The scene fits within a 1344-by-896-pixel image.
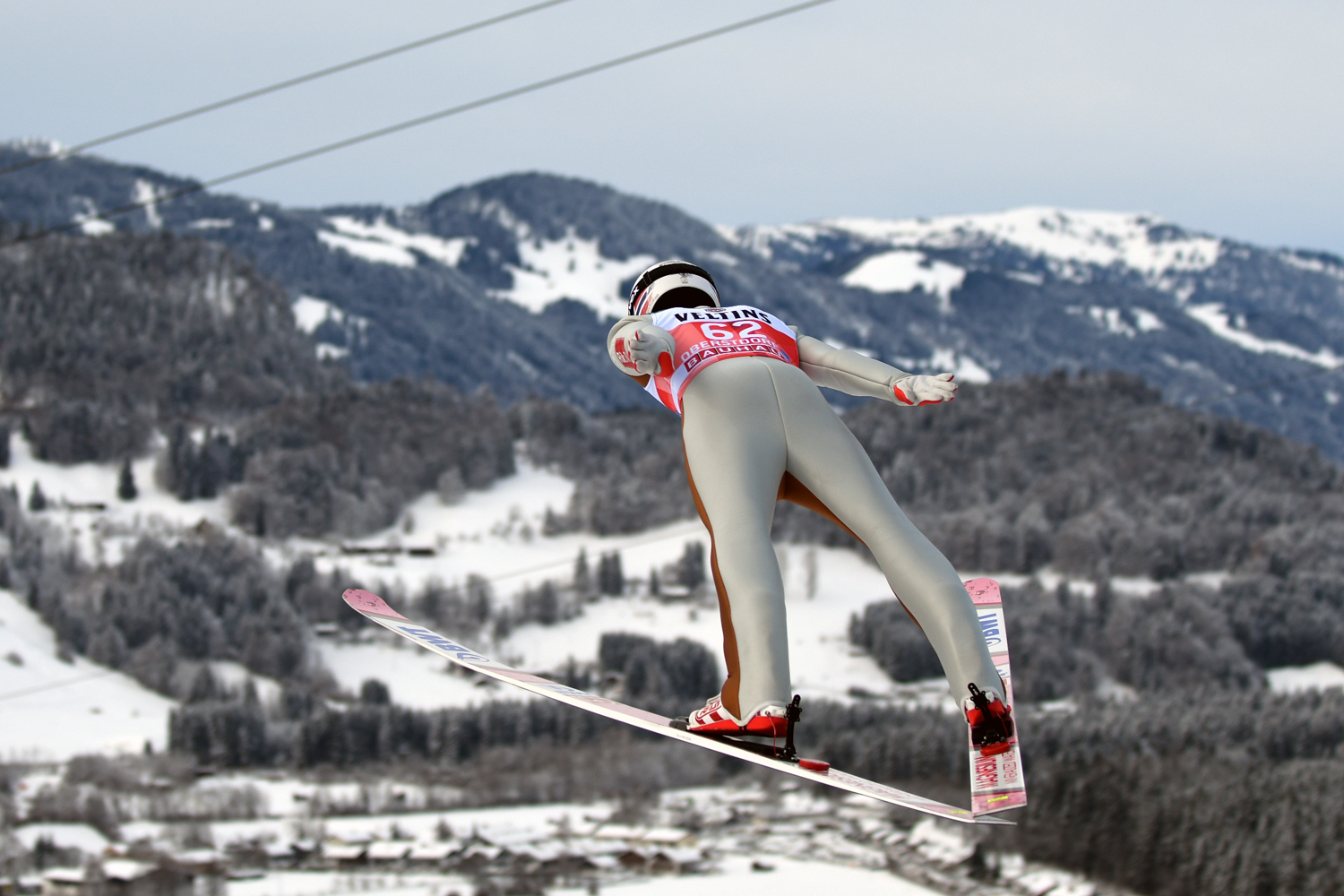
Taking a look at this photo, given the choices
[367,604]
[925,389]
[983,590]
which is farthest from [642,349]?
[367,604]

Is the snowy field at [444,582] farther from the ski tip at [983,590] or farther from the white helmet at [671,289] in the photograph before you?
the white helmet at [671,289]

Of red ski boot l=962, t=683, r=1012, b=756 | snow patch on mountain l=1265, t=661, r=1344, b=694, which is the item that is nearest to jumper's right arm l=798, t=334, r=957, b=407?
red ski boot l=962, t=683, r=1012, b=756

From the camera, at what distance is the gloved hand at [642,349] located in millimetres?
6848

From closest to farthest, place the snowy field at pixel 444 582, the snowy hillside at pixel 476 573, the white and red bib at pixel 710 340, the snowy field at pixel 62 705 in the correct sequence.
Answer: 1. the white and red bib at pixel 710 340
2. the snowy field at pixel 62 705
3. the snowy field at pixel 444 582
4. the snowy hillside at pixel 476 573

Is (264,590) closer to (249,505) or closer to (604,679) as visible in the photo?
(249,505)

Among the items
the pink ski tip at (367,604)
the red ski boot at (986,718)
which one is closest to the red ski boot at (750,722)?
the red ski boot at (986,718)

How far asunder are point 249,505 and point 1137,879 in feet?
393

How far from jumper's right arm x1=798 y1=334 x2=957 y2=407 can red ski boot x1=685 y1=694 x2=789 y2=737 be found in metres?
1.66

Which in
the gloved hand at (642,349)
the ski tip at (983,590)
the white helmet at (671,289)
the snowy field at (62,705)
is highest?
the white helmet at (671,289)

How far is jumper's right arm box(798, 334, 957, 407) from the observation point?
673 centimetres

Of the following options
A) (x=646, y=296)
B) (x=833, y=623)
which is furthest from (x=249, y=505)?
(x=646, y=296)

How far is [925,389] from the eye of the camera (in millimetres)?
6773

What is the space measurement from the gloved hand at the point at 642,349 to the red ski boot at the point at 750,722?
169cm

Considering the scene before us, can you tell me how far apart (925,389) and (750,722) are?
185cm
